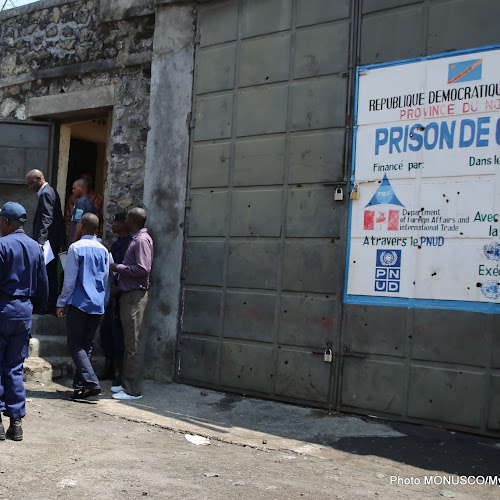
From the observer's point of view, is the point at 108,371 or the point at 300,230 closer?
the point at 300,230

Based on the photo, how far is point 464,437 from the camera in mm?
5473

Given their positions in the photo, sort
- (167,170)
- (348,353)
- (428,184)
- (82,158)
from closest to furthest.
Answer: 1. (428,184)
2. (348,353)
3. (167,170)
4. (82,158)

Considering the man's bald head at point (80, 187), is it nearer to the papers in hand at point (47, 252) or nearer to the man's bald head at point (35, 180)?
the man's bald head at point (35, 180)

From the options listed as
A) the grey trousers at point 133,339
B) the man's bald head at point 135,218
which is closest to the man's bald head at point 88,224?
the man's bald head at point 135,218

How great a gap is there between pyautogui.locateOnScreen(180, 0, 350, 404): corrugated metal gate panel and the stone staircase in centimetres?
132

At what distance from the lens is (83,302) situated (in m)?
6.35

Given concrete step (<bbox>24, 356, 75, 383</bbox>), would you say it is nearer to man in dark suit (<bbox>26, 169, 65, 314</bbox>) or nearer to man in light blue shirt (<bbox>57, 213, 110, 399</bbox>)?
man in light blue shirt (<bbox>57, 213, 110, 399</bbox>)

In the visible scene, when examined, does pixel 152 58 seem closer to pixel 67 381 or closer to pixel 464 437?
pixel 67 381

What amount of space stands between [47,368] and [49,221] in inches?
68.4

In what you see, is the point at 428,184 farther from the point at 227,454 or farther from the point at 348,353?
the point at 227,454

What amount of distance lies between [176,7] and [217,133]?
169 cm

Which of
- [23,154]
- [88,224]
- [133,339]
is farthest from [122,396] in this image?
[23,154]

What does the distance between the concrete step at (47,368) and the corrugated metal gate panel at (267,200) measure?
1.31 metres

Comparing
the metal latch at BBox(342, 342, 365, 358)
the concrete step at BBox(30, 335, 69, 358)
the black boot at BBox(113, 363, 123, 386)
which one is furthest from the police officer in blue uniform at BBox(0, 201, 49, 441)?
the metal latch at BBox(342, 342, 365, 358)
